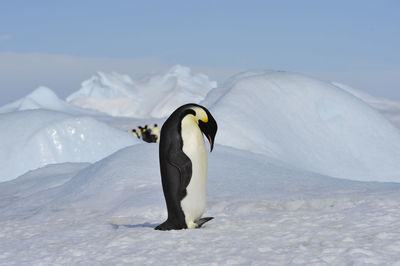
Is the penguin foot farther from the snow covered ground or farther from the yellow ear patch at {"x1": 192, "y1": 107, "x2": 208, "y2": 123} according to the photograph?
the yellow ear patch at {"x1": 192, "y1": 107, "x2": 208, "y2": 123}

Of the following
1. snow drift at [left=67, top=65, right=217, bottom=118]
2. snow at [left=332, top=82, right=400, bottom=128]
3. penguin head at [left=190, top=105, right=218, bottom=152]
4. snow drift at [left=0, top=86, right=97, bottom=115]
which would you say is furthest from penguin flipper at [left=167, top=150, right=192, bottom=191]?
snow drift at [left=67, top=65, right=217, bottom=118]

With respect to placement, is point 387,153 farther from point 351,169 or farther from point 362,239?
point 362,239

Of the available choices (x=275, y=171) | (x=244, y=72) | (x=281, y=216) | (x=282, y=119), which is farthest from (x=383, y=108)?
(x=281, y=216)

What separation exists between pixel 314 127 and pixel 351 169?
1.48 m

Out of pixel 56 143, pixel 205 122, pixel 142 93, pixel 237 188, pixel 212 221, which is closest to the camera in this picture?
pixel 205 122

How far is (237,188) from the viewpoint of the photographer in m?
6.83

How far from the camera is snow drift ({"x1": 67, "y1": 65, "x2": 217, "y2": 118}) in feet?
194

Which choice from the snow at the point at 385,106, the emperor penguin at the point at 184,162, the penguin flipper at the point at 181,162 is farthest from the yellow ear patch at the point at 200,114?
the snow at the point at 385,106

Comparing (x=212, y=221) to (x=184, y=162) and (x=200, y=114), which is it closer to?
(x=184, y=162)

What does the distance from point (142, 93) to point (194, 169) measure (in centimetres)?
6244

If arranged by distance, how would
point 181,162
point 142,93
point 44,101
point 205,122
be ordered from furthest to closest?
point 142,93 → point 44,101 → point 205,122 → point 181,162

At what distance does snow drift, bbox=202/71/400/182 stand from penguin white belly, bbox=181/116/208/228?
6.38 metres

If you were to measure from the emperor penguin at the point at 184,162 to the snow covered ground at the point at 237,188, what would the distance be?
21 centimetres

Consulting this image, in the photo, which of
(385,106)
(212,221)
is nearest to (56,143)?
(212,221)
